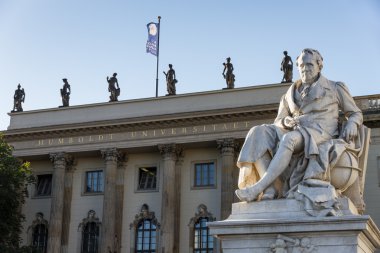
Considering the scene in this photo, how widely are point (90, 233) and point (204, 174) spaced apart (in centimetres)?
762

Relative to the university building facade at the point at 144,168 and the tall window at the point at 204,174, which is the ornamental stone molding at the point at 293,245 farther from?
the tall window at the point at 204,174

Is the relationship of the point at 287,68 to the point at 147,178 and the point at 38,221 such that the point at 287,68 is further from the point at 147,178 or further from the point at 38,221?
the point at 38,221

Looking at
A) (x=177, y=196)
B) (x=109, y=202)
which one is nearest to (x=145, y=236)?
(x=109, y=202)

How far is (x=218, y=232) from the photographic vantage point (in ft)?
24.7

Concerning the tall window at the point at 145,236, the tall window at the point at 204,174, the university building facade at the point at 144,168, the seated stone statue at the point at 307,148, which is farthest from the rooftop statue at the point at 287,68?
the seated stone statue at the point at 307,148

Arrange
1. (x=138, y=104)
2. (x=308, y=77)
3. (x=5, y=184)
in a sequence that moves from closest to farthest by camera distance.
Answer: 1. (x=308, y=77)
2. (x=5, y=184)
3. (x=138, y=104)

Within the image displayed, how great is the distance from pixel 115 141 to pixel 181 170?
4.29 meters

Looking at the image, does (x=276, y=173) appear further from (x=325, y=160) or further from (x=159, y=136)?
(x=159, y=136)

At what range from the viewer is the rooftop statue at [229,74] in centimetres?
4275

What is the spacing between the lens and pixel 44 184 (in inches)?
1795

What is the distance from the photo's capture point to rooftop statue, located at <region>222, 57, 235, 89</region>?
140 feet

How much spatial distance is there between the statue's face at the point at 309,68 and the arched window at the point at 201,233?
31.8 meters

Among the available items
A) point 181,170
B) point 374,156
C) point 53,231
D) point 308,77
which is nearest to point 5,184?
point 53,231

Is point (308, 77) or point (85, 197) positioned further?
point (85, 197)
